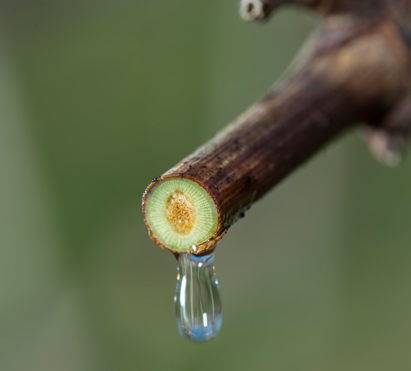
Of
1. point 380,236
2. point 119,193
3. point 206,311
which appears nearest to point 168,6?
point 119,193

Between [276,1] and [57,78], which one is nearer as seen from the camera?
[276,1]

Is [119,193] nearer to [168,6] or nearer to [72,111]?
[72,111]

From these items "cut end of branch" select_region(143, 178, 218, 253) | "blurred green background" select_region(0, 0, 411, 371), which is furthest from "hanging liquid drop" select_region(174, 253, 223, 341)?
"blurred green background" select_region(0, 0, 411, 371)

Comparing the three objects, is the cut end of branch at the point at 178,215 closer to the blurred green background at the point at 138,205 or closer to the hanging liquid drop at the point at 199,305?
the hanging liquid drop at the point at 199,305

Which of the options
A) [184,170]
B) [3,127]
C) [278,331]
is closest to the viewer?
[184,170]

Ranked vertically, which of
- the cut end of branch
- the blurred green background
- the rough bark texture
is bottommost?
the cut end of branch

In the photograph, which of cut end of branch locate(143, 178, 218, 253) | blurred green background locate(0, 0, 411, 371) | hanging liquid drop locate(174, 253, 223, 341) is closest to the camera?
cut end of branch locate(143, 178, 218, 253)

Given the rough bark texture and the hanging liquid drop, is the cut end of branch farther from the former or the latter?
the hanging liquid drop
